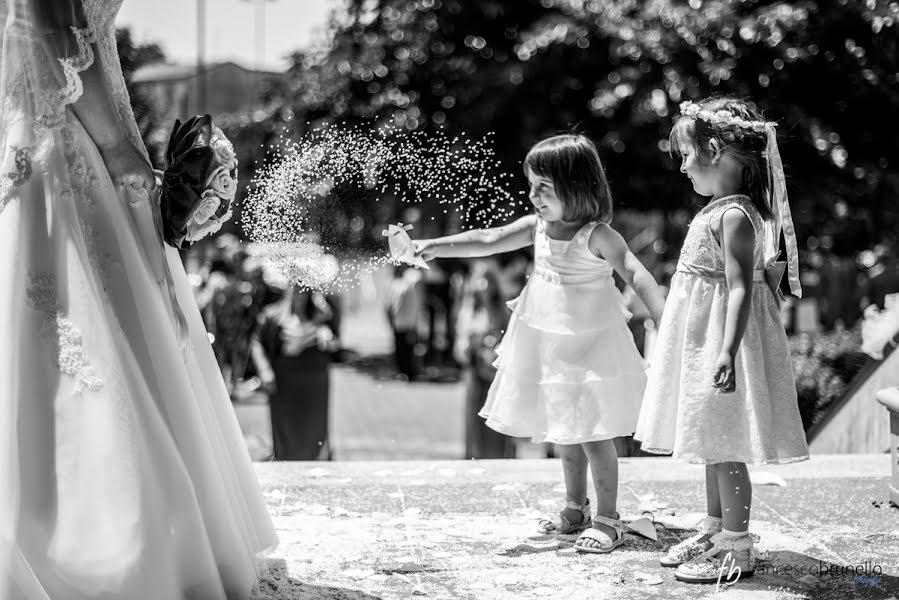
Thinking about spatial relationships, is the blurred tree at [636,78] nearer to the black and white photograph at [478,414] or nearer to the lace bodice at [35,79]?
the black and white photograph at [478,414]

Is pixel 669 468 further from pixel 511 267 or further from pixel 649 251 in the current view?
pixel 649 251

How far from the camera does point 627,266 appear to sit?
150 inches

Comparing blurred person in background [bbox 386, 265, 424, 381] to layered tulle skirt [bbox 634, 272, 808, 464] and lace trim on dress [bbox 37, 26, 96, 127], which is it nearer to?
layered tulle skirt [bbox 634, 272, 808, 464]

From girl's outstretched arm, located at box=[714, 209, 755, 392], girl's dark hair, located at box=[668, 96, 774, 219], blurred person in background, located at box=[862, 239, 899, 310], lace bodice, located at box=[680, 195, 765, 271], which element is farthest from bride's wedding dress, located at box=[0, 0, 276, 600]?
blurred person in background, located at box=[862, 239, 899, 310]

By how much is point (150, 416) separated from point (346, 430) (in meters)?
8.01

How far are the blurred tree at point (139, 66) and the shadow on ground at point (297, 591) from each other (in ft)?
21.3

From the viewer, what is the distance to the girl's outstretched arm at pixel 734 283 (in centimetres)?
324

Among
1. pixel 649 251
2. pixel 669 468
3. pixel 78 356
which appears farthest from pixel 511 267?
pixel 78 356

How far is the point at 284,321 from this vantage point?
766 centimetres

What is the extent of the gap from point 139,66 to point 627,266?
6844 mm

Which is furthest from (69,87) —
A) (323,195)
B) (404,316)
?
(404,316)

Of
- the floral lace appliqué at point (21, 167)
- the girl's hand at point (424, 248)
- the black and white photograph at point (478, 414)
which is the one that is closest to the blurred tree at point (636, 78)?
the black and white photograph at point (478, 414)

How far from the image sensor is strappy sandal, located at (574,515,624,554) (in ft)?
12.2

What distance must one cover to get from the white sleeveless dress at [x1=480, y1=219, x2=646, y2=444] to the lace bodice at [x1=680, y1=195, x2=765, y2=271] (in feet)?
1.54
